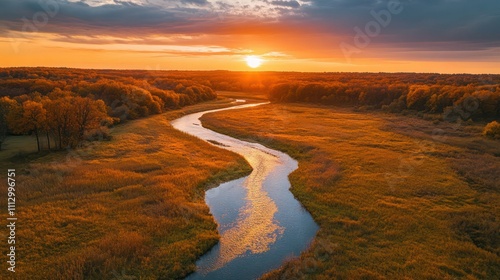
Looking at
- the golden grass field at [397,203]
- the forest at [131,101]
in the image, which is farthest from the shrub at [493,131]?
the forest at [131,101]

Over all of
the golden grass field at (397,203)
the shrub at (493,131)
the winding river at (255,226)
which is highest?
the shrub at (493,131)

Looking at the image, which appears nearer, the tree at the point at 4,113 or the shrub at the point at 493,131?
the tree at the point at 4,113

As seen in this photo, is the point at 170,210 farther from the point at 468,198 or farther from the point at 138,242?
the point at 468,198

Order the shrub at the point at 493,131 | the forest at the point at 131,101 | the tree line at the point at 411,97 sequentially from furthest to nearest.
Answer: the tree line at the point at 411,97, the shrub at the point at 493,131, the forest at the point at 131,101

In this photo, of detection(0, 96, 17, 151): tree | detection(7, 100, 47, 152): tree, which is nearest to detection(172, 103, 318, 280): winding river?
detection(7, 100, 47, 152): tree

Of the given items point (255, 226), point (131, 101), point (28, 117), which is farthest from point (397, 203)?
point (131, 101)

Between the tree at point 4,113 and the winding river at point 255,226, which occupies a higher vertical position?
the tree at point 4,113

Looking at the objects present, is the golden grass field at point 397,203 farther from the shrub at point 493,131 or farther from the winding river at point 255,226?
the shrub at point 493,131
